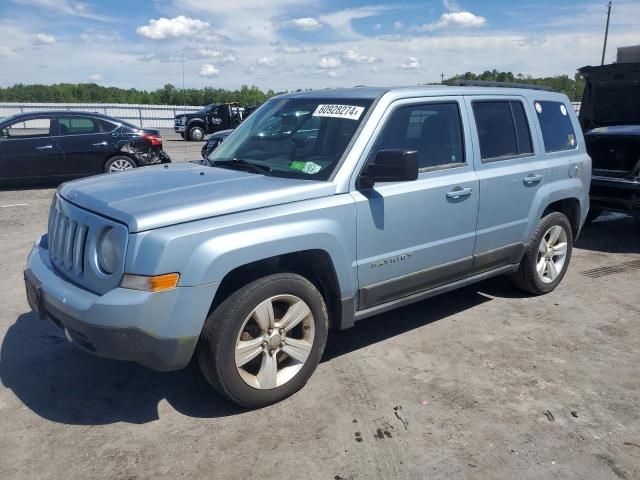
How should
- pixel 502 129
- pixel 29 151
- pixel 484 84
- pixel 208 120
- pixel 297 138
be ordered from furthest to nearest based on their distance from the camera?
1. pixel 208 120
2. pixel 29 151
3. pixel 484 84
4. pixel 502 129
5. pixel 297 138

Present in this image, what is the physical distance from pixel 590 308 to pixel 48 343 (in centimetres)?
456

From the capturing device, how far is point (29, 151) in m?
10.7

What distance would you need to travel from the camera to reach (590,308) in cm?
518

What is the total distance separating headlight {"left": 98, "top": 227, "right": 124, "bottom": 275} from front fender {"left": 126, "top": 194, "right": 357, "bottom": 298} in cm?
14

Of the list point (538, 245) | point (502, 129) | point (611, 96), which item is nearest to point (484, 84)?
point (502, 129)

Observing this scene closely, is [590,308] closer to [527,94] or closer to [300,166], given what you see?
[527,94]

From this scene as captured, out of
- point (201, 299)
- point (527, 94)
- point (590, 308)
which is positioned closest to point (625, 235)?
point (590, 308)

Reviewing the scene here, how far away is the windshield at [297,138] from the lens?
3787mm

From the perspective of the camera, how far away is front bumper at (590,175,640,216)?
6985 mm

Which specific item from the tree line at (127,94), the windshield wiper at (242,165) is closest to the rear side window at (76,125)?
the windshield wiper at (242,165)

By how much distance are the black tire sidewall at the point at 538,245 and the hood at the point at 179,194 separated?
244cm

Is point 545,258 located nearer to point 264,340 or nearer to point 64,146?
point 264,340

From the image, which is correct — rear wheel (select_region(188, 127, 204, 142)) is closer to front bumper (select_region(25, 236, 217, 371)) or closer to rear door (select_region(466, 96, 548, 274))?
rear door (select_region(466, 96, 548, 274))

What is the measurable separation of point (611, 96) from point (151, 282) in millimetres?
7944
